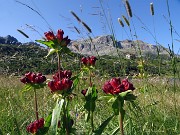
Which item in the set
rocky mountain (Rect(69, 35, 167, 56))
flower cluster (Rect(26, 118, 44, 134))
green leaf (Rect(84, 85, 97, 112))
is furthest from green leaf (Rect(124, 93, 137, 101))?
rocky mountain (Rect(69, 35, 167, 56))

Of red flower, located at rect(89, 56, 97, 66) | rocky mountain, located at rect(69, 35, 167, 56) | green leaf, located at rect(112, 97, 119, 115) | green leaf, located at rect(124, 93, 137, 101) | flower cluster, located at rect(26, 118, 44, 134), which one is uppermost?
rocky mountain, located at rect(69, 35, 167, 56)

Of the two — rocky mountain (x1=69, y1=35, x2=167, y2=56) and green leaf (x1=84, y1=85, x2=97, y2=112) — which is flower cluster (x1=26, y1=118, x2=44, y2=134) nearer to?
green leaf (x1=84, y1=85, x2=97, y2=112)

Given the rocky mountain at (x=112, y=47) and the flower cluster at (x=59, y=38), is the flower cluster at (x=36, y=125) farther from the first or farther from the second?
the rocky mountain at (x=112, y=47)

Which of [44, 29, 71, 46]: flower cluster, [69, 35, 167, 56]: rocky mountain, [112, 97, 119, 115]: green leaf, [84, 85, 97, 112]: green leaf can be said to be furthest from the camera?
[69, 35, 167, 56]: rocky mountain

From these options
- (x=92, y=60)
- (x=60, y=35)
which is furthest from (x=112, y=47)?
(x=60, y=35)

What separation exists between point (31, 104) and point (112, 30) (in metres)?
1.48

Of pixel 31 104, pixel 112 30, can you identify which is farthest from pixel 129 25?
pixel 31 104

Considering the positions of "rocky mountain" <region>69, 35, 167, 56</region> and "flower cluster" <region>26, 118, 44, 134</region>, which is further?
"rocky mountain" <region>69, 35, 167, 56</region>

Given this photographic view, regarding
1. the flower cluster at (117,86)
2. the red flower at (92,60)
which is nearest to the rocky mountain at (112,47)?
the red flower at (92,60)

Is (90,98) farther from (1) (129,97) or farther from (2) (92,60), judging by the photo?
(2) (92,60)

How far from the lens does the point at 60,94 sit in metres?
1.69

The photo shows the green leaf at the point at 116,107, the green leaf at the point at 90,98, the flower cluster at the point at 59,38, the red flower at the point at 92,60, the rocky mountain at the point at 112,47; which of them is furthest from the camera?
the rocky mountain at the point at 112,47

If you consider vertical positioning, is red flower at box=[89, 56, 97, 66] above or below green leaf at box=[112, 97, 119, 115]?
above

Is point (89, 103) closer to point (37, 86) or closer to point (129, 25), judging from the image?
point (37, 86)
